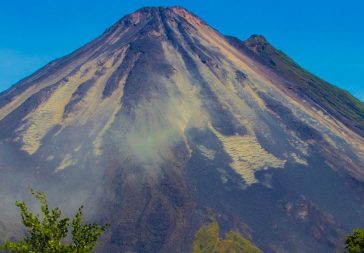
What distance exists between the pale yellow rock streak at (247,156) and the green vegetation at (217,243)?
19031 mm

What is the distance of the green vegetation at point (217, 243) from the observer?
274ft

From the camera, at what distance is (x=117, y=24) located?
18600 cm

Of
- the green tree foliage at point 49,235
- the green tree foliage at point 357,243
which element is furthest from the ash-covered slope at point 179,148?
the green tree foliage at point 49,235

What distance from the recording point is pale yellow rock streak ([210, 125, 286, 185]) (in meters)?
109

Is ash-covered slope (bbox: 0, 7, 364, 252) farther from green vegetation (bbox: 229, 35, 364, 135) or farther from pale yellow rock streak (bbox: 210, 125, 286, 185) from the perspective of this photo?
green vegetation (bbox: 229, 35, 364, 135)

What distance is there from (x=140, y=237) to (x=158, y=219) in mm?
4697

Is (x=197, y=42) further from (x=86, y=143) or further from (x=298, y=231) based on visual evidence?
(x=298, y=231)

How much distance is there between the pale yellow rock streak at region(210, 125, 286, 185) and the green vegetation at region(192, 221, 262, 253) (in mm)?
19031

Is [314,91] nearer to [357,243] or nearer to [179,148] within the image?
[179,148]

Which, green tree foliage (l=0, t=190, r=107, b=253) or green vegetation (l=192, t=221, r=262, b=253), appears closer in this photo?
green tree foliage (l=0, t=190, r=107, b=253)

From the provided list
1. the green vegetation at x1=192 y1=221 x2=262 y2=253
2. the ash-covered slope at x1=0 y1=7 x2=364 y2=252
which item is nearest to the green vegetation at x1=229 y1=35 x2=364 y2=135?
the ash-covered slope at x1=0 y1=7 x2=364 y2=252

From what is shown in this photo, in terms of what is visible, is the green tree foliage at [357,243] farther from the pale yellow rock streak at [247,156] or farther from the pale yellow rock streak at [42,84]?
the pale yellow rock streak at [42,84]

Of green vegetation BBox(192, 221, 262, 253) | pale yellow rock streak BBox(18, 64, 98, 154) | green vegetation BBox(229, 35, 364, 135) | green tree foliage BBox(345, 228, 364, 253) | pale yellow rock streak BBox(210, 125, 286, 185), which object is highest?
green vegetation BBox(229, 35, 364, 135)

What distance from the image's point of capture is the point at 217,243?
85.4 meters
